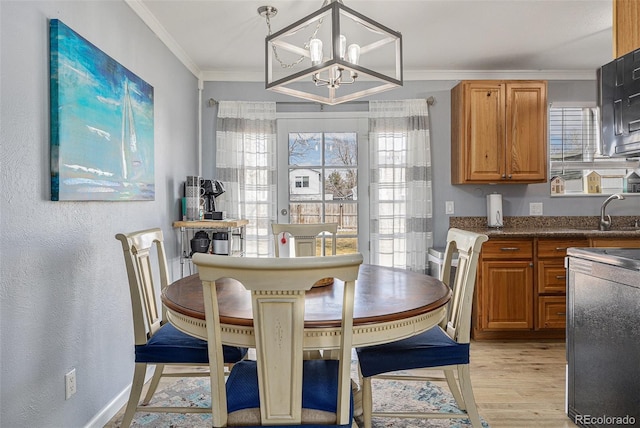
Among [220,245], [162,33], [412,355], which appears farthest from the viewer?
[220,245]

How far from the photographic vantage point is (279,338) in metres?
1.17

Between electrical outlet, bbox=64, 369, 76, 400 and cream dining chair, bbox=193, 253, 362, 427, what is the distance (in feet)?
3.22

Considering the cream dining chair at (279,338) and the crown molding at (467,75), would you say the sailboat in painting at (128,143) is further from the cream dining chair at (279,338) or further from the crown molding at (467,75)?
the crown molding at (467,75)

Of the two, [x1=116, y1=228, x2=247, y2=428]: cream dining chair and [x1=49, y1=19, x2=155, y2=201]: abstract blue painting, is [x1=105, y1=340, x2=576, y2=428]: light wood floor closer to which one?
[x1=116, y1=228, x2=247, y2=428]: cream dining chair

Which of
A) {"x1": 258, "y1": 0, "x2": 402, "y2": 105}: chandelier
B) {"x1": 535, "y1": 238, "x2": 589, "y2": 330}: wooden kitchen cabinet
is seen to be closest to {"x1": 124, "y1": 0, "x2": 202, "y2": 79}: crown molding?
{"x1": 258, "y1": 0, "x2": 402, "y2": 105}: chandelier

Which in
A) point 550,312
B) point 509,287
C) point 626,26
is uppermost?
point 626,26

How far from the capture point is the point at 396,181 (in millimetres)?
3945

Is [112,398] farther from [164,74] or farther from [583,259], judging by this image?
[583,259]

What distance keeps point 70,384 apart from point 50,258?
60 centimetres

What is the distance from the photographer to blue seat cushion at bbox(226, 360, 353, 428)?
50.9 inches

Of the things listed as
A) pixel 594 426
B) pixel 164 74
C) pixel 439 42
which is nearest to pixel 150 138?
pixel 164 74

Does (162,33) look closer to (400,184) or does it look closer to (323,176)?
(323,176)

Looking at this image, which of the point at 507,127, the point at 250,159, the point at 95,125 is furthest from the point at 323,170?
the point at 95,125

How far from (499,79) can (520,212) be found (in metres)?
1.28
